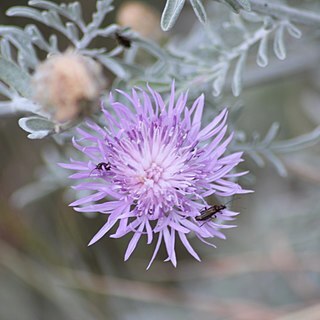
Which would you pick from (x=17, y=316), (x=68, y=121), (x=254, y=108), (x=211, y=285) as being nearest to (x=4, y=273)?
(x=17, y=316)

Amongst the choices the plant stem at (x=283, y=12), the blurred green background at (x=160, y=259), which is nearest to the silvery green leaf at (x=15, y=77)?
the plant stem at (x=283, y=12)

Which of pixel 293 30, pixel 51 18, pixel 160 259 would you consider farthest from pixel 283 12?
pixel 160 259

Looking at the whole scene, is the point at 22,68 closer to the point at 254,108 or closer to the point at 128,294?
the point at 128,294

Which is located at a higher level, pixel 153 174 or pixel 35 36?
pixel 35 36

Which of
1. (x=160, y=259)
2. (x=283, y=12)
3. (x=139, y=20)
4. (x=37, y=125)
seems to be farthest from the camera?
(x=160, y=259)

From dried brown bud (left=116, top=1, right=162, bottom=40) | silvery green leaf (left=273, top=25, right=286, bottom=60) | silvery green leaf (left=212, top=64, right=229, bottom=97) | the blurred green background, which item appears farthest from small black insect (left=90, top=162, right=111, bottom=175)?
the blurred green background

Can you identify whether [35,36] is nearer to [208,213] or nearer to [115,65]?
[115,65]

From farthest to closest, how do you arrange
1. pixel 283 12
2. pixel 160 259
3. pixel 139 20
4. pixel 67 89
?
pixel 160 259, pixel 139 20, pixel 283 12, pixel 67 89
